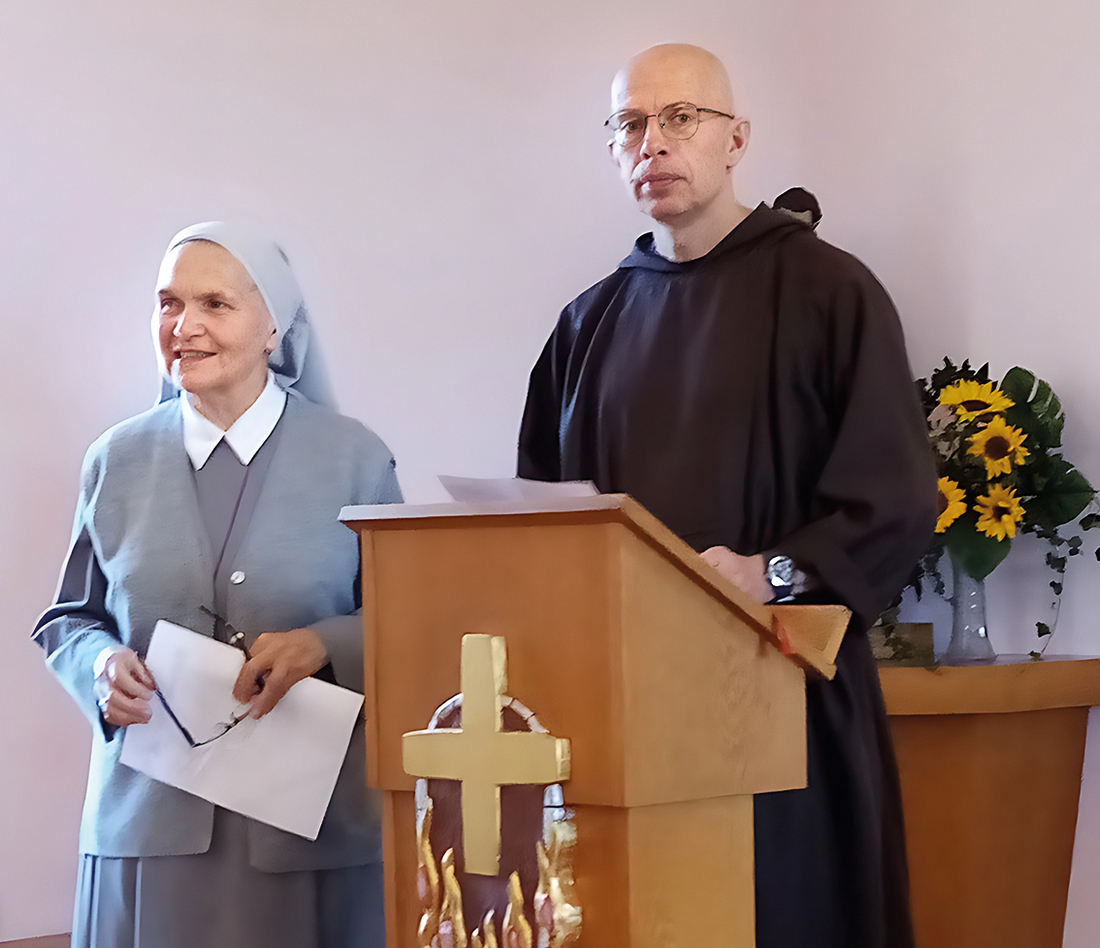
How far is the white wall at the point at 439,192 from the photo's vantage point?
3.06 metres

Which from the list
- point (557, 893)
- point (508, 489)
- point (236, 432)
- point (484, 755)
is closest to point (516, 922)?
point (557, 893)

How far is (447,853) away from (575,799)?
0.17 meters

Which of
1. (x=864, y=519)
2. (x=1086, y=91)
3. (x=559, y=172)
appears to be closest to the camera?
(x=864, y=519)

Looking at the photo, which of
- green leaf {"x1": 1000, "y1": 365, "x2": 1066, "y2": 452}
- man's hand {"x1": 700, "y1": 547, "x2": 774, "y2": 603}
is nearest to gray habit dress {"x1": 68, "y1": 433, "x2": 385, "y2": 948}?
man's hand {"x1": 700, "y1": 547, "x2": 774, "y2": 603}

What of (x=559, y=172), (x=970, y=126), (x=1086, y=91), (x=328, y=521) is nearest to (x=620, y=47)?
(x=559, y=172)

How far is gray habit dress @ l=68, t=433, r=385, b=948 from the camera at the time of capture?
2314mm

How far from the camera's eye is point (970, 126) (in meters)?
3.52

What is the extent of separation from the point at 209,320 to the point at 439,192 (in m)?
1.30

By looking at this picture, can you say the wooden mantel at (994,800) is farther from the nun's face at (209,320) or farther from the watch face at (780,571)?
the nun's face at (209,320)

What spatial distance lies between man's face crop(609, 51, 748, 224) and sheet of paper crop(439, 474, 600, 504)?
3.27 feet

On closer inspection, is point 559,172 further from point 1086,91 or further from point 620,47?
point 1086,91

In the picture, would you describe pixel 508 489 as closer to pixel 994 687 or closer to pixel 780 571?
pixel 780 571

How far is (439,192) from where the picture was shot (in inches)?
144

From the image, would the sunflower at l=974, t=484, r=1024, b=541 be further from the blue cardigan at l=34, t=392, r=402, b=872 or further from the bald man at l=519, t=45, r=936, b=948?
the blue cardigan at l=34, t=392, r=402, b=872
